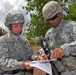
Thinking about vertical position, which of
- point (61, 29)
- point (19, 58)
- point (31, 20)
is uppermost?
point (61, 29)

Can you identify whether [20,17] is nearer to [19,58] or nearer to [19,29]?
[19,29]

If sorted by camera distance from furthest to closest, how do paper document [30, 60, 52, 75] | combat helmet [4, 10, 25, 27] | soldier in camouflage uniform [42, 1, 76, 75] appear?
soldier in camouflage uniform [42, 1, 76, 75] < combat helmet [4, 10, 25, 27] < paper document [30, 60, 52, 75]

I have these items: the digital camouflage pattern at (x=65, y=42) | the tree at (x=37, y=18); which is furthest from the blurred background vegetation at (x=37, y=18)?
the digital camouflage pattern at (x=65, y=42)

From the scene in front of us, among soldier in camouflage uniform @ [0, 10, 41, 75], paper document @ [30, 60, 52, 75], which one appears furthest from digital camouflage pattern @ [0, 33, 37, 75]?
paper document @ [30, 60, 52, 75]

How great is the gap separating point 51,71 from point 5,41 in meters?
0.68

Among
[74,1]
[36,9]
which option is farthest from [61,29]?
[36,9]

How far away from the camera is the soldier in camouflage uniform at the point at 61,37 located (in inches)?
165

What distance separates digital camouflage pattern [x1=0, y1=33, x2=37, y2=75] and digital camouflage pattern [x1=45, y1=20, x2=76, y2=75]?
384 mm

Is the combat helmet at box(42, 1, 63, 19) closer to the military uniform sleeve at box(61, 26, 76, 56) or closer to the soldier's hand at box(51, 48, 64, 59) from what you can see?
the military uniform sleeve at box(61, 26, 76, 56)

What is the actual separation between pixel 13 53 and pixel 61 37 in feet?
2.27

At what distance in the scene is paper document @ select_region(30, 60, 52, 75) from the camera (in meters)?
3.89

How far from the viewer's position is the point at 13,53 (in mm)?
4043

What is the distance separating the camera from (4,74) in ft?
13.3

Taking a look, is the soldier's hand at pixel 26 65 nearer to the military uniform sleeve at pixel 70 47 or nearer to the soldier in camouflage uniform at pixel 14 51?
the soldier in camouflage uniform at pixel 14 51
